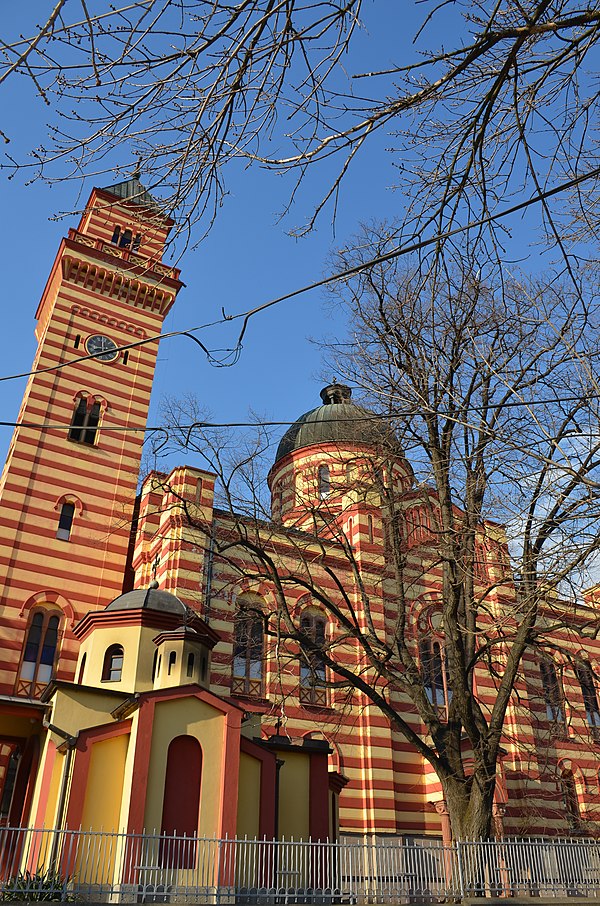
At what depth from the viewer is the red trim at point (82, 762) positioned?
11.9 m

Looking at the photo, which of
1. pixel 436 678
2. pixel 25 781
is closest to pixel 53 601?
pixel 25 781

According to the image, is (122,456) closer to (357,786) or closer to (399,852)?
(357,786)

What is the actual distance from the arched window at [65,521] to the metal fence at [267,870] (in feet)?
31.8

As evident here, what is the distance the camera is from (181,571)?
19188mm

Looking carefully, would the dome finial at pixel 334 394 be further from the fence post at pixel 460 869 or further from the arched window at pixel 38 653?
the fence post at pixel 460 869

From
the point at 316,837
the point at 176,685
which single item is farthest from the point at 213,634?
the point at 316,837

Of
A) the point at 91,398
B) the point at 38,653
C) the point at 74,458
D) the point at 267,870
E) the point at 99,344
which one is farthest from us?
the point at 99,344

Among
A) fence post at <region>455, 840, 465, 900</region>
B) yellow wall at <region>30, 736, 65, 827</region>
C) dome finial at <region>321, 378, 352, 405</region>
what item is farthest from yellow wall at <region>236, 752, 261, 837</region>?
dome finial at <region>321, 378, 352, 405</region>

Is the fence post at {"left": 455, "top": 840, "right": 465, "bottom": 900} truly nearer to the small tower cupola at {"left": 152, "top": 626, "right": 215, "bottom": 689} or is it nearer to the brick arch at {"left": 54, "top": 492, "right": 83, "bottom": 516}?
the small tower cupola at {"left": 152, "top": 626, "right": 215, "bottom": 689}

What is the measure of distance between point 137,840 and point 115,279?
1927 centimetres

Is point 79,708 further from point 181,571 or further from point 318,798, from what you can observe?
point 181,571

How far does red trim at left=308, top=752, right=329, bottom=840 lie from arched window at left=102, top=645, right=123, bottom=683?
471 centimetres

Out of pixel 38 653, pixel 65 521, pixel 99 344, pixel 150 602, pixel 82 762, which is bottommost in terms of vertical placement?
pixel 82 762

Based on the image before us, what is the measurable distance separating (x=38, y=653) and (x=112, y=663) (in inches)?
152
